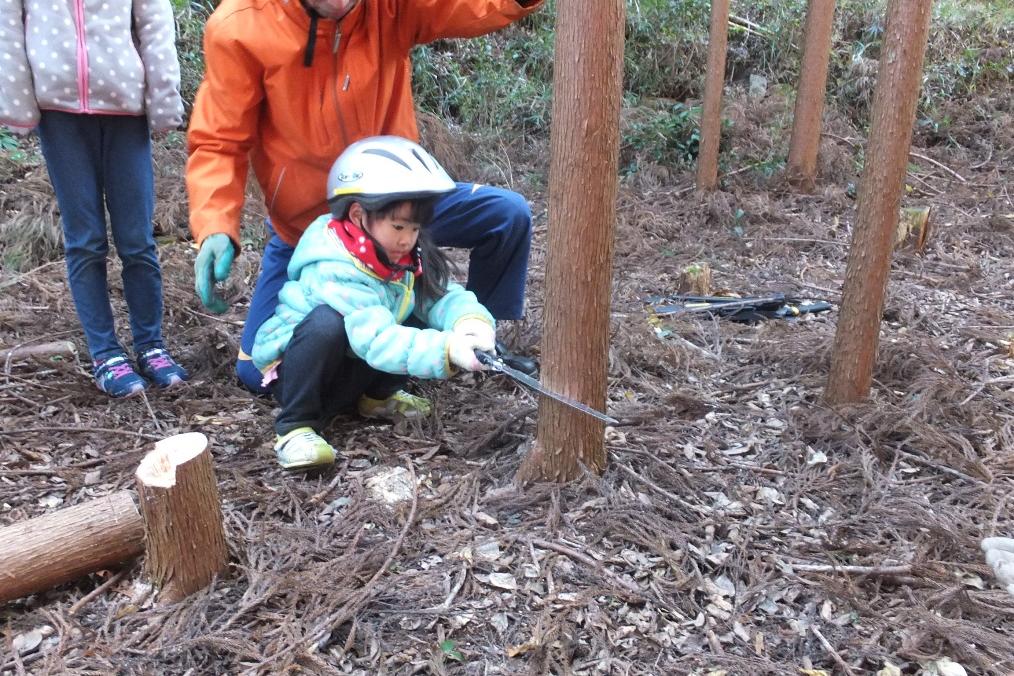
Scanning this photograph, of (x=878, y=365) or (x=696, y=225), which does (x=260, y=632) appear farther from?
(x=696, y=225)

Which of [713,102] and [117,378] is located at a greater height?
[713,102]

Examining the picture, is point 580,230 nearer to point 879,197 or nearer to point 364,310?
point 364,310

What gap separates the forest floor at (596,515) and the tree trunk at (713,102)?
287 centimetres

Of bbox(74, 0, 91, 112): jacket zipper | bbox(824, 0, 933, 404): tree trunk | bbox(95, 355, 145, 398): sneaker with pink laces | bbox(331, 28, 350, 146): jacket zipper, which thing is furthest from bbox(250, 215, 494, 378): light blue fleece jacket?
bbox(824, 0, 933, 404): tree trunk

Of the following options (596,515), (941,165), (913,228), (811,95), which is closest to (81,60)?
(596,515)

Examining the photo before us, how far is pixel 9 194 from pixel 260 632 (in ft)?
15.3

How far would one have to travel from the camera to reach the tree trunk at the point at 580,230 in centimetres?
206

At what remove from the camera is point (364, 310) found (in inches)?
101

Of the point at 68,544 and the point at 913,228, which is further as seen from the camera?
the point at 913,228

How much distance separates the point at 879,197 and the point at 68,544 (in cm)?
281

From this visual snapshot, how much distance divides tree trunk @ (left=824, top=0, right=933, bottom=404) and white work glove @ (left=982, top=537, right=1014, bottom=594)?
0.85 meters

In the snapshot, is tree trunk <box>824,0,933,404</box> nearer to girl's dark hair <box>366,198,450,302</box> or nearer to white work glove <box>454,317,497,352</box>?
white work glove <box>454,317,497,352</box>

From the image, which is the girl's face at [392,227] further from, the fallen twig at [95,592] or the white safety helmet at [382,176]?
the fallen twig at [95,592]

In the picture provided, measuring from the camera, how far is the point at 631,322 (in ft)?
12.9
